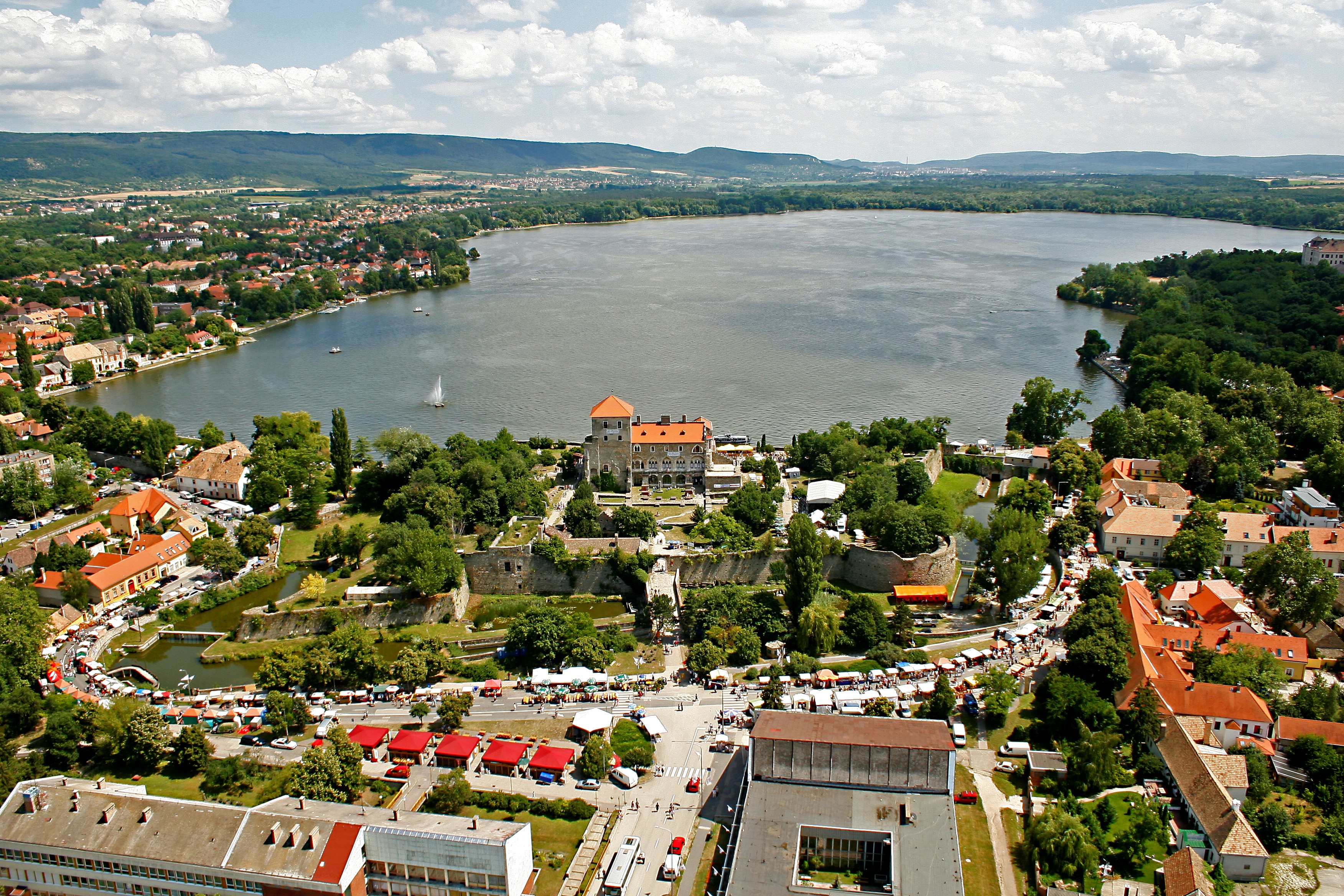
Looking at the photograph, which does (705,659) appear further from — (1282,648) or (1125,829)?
(1282,648)

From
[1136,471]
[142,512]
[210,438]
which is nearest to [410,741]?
[142,512]

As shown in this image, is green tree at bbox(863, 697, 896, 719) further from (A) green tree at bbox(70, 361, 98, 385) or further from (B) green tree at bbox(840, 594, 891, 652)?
(A) green tree at bbox(70, 361, 98, 385)

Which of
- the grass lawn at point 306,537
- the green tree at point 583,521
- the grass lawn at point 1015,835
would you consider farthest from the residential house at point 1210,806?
the grass lawn at point 306,537

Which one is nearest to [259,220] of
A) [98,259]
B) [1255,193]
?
[98,259]

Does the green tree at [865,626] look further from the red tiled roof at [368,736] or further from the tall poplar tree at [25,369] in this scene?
the tall poplar tree at [25,369]

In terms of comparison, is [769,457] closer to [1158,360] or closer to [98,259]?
[1158,360]

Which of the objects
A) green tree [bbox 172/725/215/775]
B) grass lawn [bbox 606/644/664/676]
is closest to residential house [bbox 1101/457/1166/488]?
grass lawn [bbox 606/644/664/676]
